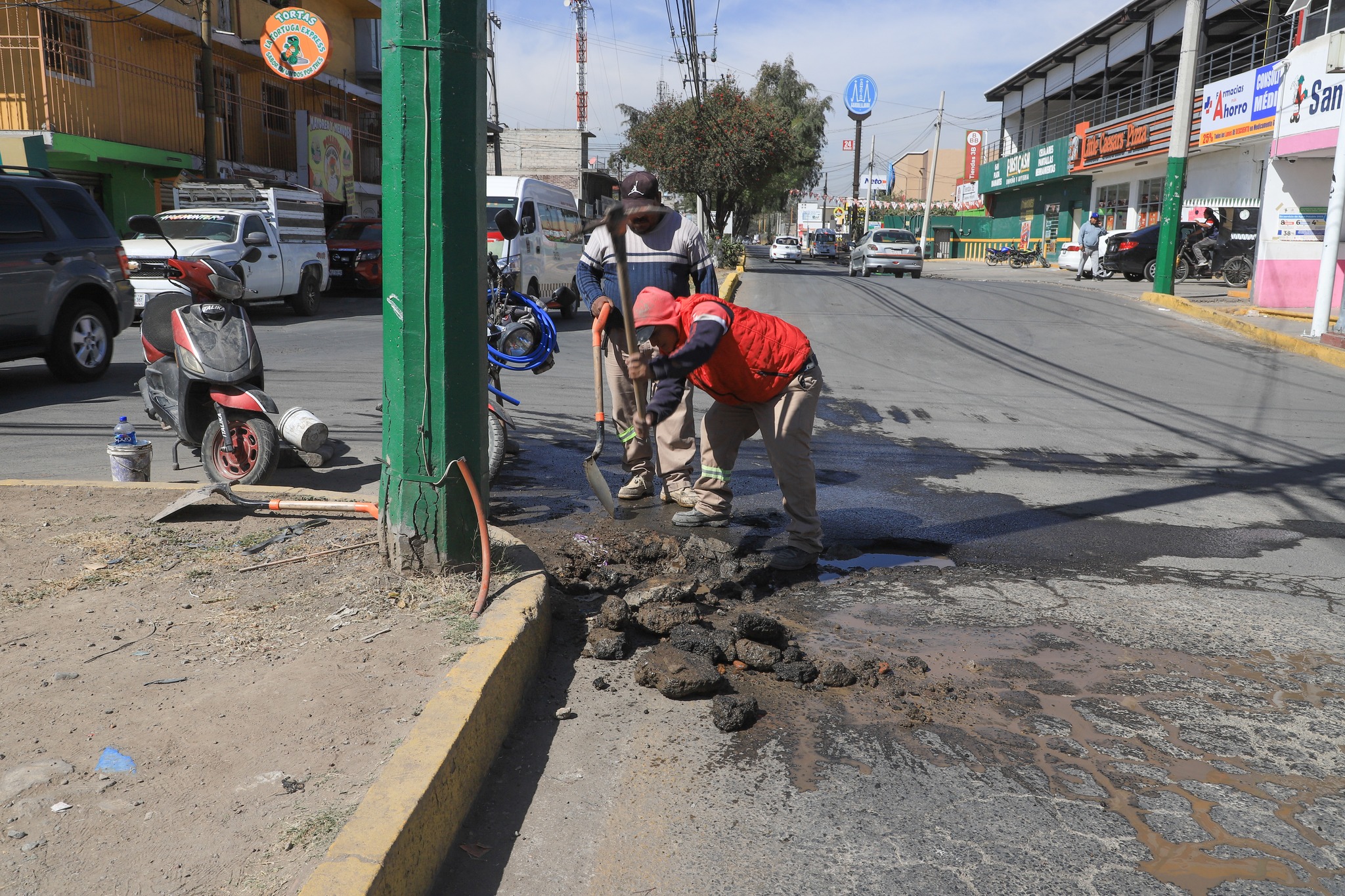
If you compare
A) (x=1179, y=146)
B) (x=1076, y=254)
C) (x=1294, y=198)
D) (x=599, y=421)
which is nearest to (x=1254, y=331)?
(x=1294, y=198)

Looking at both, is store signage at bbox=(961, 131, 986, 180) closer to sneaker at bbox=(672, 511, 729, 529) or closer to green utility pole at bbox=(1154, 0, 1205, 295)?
green utility pole at bbox=(1154, 0, 1205, 295)

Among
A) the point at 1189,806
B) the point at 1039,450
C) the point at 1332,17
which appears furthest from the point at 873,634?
the point at 1332,17

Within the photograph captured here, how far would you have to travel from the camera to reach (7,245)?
8.75m

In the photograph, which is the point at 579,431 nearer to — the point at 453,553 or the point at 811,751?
the point at 453,553

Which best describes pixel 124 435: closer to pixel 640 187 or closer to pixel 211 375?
pixel 211 375

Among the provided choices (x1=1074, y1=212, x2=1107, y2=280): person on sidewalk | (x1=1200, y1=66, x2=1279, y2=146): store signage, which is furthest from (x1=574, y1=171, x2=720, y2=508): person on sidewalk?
(x1=1074, y1=212, x2=1107, y2=280): person on sidewalk

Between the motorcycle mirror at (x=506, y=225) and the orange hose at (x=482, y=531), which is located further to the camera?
the motorcycle mirror at (x=506, y=225)

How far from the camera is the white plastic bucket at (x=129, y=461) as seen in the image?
18.1 ft

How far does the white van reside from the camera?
642 inches

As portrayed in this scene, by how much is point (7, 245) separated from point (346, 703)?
7.88m

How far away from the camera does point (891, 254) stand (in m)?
30.2

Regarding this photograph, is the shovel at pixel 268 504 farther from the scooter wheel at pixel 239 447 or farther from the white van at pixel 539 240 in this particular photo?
the white van at pixel 539 240

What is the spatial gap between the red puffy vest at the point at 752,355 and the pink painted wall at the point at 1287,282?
53.1ft

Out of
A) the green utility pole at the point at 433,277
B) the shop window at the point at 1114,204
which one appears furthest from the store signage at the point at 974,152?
the green utility pole at the point at 433,277
